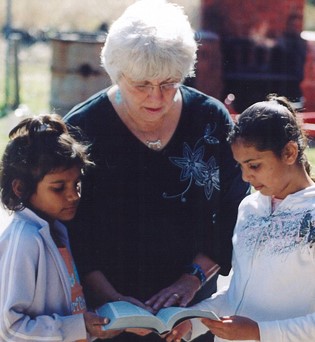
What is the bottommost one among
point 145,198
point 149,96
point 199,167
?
point 145,198

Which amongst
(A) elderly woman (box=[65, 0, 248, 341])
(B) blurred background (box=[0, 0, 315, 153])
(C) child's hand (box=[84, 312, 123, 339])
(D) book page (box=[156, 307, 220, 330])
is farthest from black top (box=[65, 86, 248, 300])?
(B) blurred background (box=[0, 0, 315, 153])

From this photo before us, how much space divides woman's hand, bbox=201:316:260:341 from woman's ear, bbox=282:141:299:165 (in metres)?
0.55

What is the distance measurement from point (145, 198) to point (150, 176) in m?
0.08

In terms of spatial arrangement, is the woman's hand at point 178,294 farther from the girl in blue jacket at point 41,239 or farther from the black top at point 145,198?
the girl in blue jacket at point 41,239

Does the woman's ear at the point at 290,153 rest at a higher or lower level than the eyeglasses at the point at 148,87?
lower

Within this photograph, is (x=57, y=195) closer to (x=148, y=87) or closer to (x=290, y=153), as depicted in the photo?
(x=148, y=87)

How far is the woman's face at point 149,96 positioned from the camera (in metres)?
3.05

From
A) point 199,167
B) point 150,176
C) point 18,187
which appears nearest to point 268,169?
point 199,167

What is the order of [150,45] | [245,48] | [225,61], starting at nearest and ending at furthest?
[150,45], [225,61], [245,48]

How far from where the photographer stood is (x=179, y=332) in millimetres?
2975

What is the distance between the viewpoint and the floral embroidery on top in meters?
3.19

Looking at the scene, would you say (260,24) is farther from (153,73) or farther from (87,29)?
(153,73)

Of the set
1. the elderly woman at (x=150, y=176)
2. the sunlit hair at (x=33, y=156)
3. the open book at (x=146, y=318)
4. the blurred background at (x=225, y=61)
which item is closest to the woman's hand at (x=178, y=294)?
the elderly woman at (x=150, y=176)

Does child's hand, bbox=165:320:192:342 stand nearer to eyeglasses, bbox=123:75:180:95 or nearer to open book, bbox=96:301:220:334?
open book, bbox=96:301:220:334
